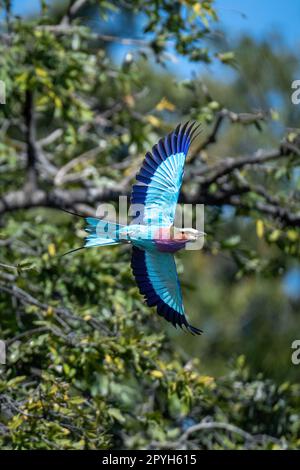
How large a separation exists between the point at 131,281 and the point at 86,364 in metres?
0.82

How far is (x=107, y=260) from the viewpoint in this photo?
192 inches

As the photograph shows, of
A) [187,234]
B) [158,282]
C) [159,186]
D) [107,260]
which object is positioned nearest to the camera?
[187,234]

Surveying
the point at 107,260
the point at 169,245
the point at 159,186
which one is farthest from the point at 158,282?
the point at 107,260

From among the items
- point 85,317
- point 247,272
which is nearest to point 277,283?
point 247,272

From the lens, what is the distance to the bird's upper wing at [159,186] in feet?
12.6

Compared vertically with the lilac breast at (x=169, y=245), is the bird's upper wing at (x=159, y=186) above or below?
above

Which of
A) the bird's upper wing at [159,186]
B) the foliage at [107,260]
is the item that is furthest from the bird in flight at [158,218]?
the foliage at [107,260]

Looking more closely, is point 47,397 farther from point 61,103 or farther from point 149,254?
point 61,103

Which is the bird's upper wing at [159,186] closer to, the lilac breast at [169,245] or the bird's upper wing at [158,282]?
the lilac breast at [169,245]

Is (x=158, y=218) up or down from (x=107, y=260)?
up

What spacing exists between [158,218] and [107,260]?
43.2 inches

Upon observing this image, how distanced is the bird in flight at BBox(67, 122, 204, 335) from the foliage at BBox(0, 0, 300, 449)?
0.39m

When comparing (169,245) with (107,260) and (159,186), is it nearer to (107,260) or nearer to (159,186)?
(159,186)

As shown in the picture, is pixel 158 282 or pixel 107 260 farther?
pixel 107 260
